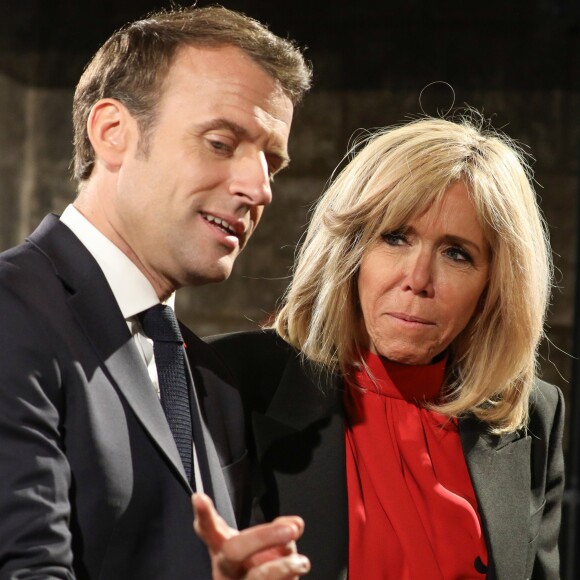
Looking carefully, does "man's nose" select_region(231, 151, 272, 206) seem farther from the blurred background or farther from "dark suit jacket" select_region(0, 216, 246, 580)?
the blurred background

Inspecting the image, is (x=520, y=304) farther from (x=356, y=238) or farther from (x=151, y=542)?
(x=151, y=542)

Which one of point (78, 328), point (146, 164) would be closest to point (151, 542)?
point (78, 328)

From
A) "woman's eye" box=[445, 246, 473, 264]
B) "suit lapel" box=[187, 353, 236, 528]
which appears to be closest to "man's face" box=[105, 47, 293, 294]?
"suit lapel" box=[187, 353, 236, 528]

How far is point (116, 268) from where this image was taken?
145 centimetres

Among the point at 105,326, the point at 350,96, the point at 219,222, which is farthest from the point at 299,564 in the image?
the point at 350,96

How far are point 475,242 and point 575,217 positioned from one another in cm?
145

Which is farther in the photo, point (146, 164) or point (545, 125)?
point (545, 125)

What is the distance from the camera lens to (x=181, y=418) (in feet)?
4.74

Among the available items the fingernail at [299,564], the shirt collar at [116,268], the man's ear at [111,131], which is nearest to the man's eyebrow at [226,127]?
the man's ear at [111,131]

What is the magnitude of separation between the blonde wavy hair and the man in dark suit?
387mm

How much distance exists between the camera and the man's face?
1437 millimetres

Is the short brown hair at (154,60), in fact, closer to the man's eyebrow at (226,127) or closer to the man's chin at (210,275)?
the man's eyebrow at (226,127)

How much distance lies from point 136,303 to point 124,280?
4 cm

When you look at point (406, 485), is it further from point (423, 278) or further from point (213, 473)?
point (213, 473)
